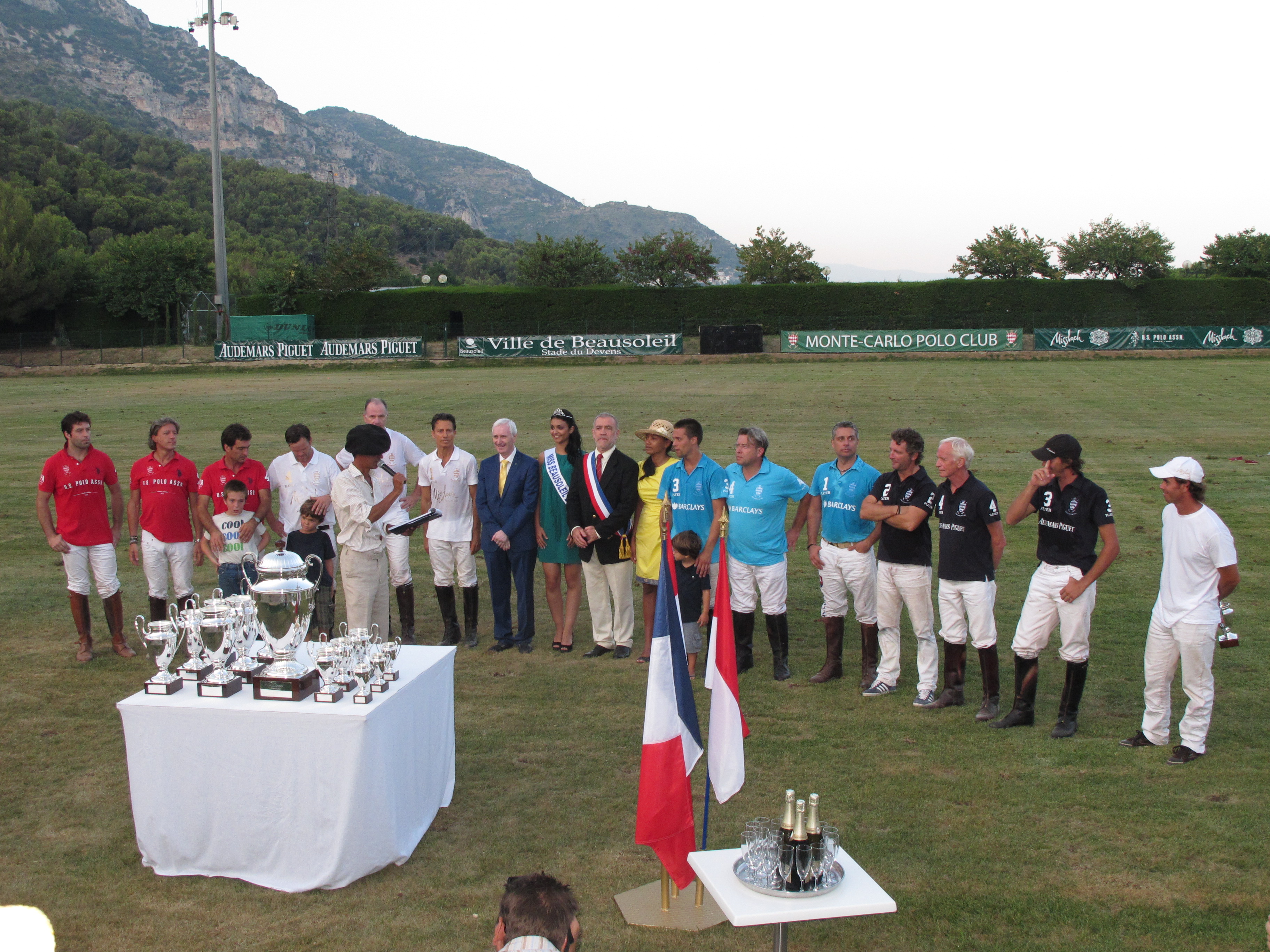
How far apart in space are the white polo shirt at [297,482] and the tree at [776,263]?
58490 mm

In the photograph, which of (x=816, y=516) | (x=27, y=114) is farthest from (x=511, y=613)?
(x=27, y=114)

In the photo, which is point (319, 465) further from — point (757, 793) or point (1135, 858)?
point (1135, 858)

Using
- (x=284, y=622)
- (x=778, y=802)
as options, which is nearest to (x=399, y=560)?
(x=284, y=622)

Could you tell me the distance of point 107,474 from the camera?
8.69 m

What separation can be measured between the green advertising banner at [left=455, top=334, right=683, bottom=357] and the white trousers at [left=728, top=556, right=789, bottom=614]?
40.4m

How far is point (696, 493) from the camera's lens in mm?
8297

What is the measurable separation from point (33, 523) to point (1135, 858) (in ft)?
47.7

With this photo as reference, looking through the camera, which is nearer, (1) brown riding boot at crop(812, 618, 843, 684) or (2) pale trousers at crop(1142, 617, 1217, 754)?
(2) pale trousers at crop(1142, 617, 1217, 754)

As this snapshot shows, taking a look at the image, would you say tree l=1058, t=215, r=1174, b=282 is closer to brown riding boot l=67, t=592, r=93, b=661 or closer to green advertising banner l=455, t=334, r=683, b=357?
green advertising banner l=455, t=334, r=683, b=357

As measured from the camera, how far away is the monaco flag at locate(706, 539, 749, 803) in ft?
15.7

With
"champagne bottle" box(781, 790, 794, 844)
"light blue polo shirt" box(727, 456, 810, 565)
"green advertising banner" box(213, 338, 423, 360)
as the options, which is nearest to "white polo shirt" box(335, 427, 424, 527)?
"light blue polo shirt" box(727, 456, 810, 565)

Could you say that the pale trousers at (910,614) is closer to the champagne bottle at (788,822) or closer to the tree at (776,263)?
the champagne bottle at (788,822)

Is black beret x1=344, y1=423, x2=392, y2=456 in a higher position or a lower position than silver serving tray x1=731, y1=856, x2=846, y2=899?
higher

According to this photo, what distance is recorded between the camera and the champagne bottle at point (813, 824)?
385cm
